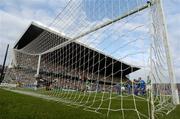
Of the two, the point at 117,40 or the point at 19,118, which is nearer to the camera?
the point at 19,118

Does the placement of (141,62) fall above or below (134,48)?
below

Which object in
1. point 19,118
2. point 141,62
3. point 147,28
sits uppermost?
point 147,28

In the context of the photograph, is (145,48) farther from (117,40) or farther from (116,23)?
(116,23)

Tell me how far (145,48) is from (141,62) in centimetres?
20

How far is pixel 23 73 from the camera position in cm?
2112

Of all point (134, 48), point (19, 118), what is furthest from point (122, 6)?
point (19, 118)

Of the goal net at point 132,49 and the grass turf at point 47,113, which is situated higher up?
the goal net at point 132,49

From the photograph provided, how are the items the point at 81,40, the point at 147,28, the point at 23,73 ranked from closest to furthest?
the point at 147,28 → the point at 81,40 → the point at 23,73

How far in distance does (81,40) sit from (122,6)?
83.2 inches

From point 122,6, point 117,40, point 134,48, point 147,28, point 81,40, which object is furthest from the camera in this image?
point 81,40

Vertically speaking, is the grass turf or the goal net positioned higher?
the goal net

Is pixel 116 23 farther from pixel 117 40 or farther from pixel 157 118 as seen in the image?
pixel 157 118

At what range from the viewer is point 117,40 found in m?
3.53

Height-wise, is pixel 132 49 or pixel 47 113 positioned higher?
pixel 132 49
